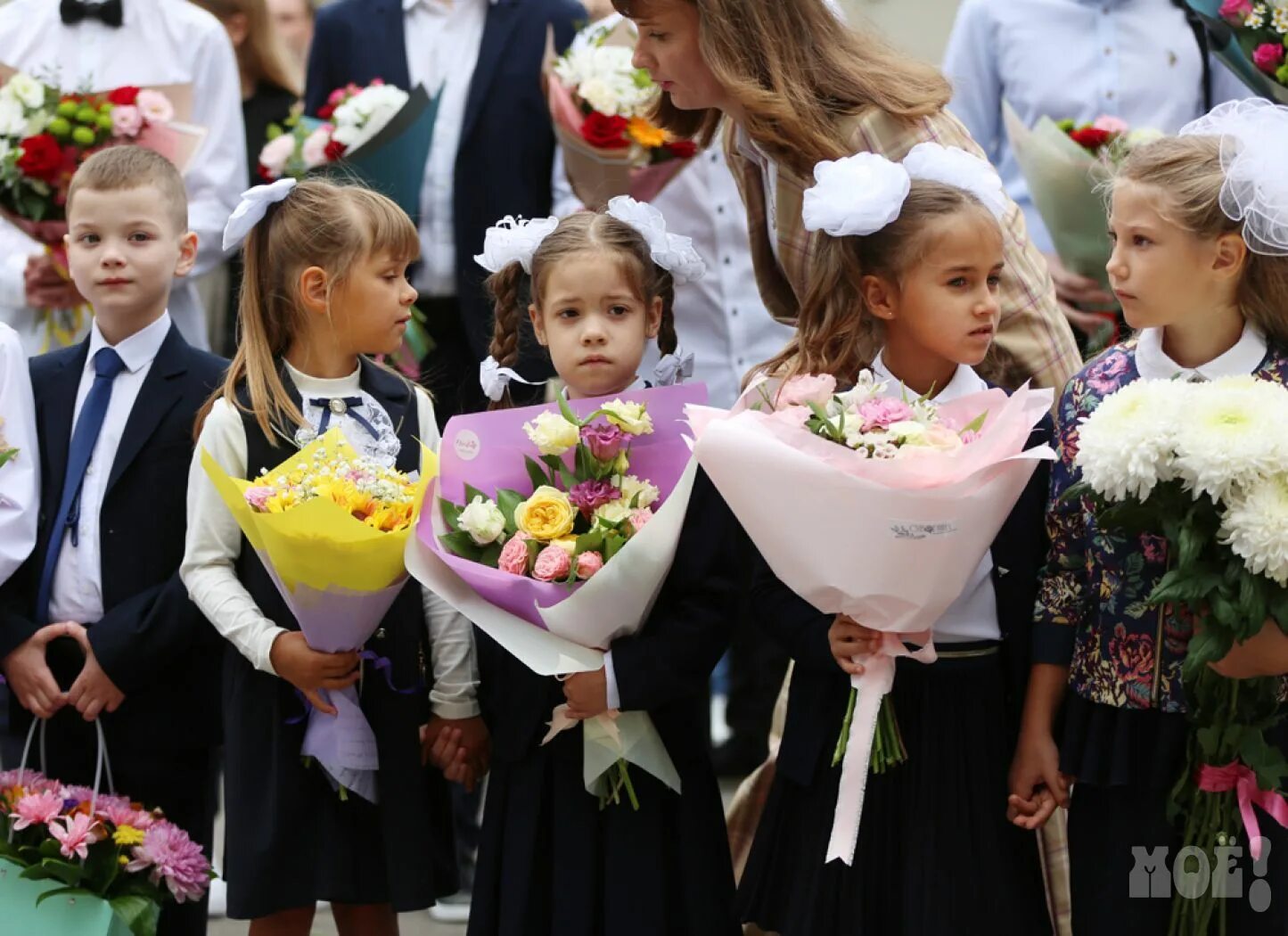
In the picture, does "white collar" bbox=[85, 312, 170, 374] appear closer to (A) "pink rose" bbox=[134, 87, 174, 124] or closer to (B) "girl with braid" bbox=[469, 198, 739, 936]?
(B) "girl with braid" bbox=[469, 198, 739, 936]

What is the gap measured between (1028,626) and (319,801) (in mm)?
1443

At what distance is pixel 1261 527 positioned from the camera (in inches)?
119

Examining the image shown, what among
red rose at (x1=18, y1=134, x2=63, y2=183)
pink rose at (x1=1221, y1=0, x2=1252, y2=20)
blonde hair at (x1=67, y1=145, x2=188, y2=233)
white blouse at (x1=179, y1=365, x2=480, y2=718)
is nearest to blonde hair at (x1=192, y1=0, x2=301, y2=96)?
red rose at (x1=18, y1=134, x2=63, y2=183)

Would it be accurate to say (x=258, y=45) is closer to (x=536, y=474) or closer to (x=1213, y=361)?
(x=536, y=474)

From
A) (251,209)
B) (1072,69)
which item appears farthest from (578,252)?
(1072,69)

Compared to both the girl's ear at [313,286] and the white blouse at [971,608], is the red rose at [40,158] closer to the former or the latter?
the girl's ear at [313,286]

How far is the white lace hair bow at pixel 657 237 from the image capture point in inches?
154

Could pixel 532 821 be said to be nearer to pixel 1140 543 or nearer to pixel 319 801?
pixel 319 801

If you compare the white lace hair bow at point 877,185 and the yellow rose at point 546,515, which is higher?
the white lace hair bow at point 877,185

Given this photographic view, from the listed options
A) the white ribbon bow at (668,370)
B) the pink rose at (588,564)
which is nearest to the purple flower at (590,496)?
the pink rose at (588,564)

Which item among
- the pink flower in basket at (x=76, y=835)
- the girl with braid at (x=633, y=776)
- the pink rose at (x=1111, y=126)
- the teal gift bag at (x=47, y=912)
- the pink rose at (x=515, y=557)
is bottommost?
the teal gift bag at (x=47, y=912)

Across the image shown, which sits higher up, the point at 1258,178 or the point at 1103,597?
the point at 1258,178

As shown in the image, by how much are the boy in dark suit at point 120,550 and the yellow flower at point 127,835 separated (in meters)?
0.29

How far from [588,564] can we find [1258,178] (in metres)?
1.37
